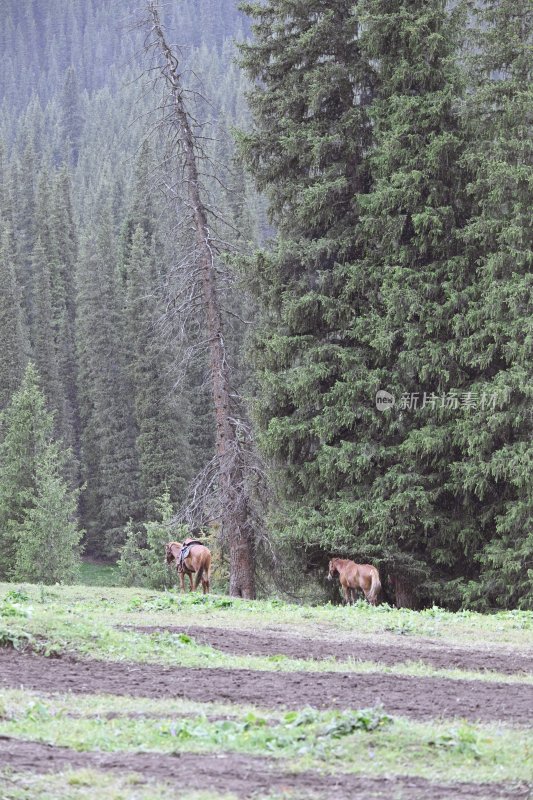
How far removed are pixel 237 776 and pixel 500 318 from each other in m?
16.7

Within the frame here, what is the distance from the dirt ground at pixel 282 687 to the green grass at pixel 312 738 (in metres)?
0.75

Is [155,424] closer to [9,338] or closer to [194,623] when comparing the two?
[9,338]

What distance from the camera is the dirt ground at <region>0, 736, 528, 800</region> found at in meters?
6.38

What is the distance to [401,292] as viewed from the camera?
22.9 m

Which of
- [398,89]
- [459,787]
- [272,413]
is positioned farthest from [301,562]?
[459,787]

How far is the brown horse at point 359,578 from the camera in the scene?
20.5 metres

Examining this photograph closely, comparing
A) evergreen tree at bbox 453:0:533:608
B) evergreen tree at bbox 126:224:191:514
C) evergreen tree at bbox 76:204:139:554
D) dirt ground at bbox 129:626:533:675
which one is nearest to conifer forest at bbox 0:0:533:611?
evergreen tree at bbox 453:0:533:608

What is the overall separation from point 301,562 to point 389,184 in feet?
30.1

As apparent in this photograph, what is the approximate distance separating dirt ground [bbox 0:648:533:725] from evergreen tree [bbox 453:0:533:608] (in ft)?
36.0

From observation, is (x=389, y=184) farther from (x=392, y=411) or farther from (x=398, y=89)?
(x=392, y=411)

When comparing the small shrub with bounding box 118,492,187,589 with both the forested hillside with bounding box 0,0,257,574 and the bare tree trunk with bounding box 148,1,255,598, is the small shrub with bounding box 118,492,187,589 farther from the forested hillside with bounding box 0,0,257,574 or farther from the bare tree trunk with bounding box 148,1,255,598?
the bare tree trunk with bounding box 148,1,255,598

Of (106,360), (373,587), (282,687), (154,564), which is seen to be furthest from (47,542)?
(282,687)

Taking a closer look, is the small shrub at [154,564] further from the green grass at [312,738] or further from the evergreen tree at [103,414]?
the green grass at [312,738]

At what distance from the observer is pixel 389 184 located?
23.5 metres
